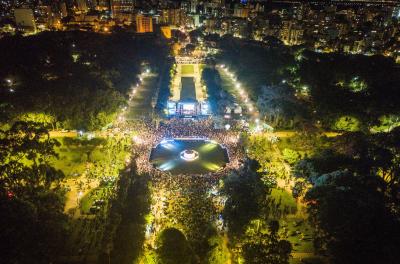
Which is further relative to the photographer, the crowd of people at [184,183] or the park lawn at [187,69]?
the park lawn at [187,69]

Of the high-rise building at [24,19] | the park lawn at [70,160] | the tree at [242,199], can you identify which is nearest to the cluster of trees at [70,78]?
the park lawn at [70,160]

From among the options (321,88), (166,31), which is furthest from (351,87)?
(166,31)

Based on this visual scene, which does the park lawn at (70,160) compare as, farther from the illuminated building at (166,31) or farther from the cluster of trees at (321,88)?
the illuminated building at (166,31)

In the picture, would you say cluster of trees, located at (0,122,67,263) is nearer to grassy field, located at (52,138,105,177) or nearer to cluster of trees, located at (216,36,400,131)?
grassy field, located at (52,138,105,177)

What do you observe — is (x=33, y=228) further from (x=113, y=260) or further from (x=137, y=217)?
(x=137, y=217)

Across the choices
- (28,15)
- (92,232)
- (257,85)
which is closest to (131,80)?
A: (257,85)

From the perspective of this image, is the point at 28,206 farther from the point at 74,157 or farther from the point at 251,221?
the point at 74,157

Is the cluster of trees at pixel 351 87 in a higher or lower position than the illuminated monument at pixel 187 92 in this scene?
higher
